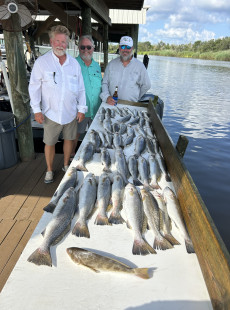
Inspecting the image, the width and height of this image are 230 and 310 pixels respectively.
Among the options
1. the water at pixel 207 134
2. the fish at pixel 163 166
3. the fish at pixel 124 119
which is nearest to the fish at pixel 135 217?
the fish at pixel 163 166

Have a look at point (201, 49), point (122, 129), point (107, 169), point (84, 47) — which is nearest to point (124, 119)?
point (122, 129)

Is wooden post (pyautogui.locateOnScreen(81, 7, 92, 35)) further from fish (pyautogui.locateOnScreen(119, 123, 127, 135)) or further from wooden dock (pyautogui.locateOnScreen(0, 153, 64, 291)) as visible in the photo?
wooden dock (pyautogui.locateOnScreen(0, 153, 64, 291))

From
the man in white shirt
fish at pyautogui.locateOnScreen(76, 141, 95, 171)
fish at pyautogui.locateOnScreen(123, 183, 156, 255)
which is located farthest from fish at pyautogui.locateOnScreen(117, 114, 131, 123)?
fish at pyautogui.locateOnScreen(123, 183, 156, 255)

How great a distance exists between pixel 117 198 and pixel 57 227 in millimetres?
645

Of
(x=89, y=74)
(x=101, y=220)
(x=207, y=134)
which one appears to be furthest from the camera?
(x=207, y=134)

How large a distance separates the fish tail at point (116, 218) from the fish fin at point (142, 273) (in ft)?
1.56

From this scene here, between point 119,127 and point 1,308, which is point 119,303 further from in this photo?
point 119,127

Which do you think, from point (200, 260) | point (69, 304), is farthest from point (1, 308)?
point (200, 260)

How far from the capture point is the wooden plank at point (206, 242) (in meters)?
1.19

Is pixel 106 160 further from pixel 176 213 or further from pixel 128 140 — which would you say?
pixel 176 213

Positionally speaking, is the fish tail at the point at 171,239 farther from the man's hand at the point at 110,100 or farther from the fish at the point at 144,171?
the man's hand at the point at 110,100

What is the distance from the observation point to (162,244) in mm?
1642

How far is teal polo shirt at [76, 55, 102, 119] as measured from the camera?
414 cm

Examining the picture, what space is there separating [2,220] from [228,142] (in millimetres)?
8963
